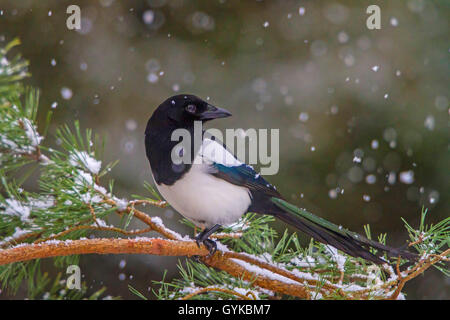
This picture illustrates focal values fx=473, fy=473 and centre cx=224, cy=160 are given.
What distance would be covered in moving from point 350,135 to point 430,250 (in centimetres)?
63

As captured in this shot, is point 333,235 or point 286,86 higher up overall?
point 286,86

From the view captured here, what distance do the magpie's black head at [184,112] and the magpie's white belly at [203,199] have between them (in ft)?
0.32

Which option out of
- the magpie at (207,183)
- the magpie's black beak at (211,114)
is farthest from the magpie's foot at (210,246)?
the magpie's black beak at (211,114)

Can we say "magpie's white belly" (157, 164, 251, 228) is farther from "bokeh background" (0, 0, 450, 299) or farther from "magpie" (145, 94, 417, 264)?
"bokeh background" (0, 0, 450, 299)

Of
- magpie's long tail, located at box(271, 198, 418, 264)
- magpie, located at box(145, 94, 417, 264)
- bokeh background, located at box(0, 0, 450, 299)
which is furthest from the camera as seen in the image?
bokeh background, located at box(0, 0, 450, 299)

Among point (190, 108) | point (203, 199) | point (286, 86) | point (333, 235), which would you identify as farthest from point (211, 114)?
point (286, 86)

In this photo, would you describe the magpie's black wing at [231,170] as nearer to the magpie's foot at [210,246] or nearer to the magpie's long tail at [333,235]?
the magpie's long tail at [333,235]

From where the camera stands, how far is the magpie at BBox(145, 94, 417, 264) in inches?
33.5

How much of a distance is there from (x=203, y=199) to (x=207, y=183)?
3cm

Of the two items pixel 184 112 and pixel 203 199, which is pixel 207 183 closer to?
pixel 203 199

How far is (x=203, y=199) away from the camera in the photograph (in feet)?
2.84

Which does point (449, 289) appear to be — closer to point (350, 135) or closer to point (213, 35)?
point (350, 135)

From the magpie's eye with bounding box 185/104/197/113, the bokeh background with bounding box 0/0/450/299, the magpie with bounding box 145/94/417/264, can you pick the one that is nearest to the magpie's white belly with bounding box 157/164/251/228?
the magpie with bounding box 145/94/417/264

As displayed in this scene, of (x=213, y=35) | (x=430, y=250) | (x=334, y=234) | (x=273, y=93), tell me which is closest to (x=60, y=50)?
(x=213, y=35)
